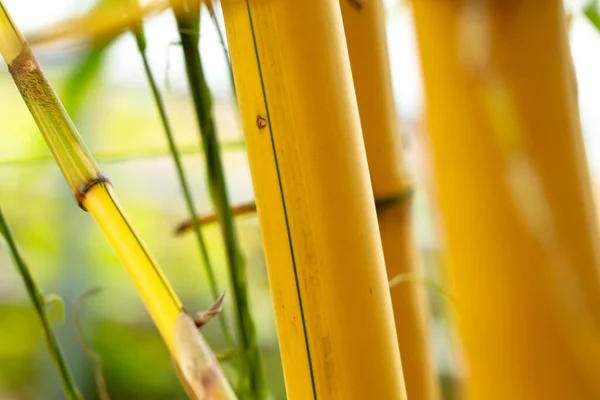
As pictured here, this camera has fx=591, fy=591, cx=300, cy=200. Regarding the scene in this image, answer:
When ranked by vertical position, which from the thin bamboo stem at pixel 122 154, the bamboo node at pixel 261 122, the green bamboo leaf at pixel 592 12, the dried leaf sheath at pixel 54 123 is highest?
the thin bamboo stem at pixel 122 154

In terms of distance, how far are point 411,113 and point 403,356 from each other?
0.18m

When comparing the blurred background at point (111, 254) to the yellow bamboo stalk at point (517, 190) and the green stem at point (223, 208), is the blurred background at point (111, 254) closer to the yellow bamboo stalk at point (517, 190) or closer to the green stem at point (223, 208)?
the green stem at point (223, 208)

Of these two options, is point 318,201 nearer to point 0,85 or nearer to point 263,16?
point 263,16

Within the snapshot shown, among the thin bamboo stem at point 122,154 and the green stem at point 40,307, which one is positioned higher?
the thin bamboo stem at point 122,154

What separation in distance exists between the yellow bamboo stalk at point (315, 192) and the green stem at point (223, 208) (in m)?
0.10

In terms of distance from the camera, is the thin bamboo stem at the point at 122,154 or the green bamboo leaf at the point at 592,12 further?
the thin bamboo stem at the point at 122,154

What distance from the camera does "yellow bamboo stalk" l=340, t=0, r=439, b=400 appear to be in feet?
0.78

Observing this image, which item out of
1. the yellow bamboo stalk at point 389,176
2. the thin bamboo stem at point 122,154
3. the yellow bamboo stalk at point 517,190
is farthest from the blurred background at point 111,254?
the yellow bamboo stalk at point 517,190

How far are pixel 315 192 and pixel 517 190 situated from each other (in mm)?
57

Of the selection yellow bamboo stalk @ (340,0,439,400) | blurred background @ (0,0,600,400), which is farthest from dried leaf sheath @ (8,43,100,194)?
blurred background @ (0,0,600,400)

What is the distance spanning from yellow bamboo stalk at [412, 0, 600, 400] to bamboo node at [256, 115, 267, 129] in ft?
0.17

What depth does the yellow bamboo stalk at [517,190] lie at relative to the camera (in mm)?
144

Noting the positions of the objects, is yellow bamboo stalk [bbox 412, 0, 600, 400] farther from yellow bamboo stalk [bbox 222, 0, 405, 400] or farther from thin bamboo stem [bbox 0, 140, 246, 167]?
thin bamboo stem [bbox 0, 140, 246, 167]

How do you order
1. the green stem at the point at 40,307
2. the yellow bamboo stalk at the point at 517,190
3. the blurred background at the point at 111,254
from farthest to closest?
1. the blurred background at the point at 111,254
2. the green stem at the point at 40,307
3. the yellow bamboo stalk at the point at 517,190
